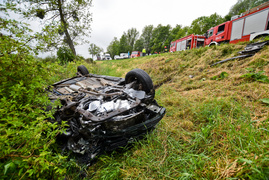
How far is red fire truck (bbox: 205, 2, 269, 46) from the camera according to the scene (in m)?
5.57

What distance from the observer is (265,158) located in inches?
34.1

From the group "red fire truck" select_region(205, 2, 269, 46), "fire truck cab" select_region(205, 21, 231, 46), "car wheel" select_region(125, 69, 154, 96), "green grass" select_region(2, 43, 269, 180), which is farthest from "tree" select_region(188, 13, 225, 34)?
"car wheel" select_region(125, 69, 154, 96)

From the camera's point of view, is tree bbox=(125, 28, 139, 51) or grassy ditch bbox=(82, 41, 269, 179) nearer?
grassy ditch bbox=(82, 41, 269, 179)

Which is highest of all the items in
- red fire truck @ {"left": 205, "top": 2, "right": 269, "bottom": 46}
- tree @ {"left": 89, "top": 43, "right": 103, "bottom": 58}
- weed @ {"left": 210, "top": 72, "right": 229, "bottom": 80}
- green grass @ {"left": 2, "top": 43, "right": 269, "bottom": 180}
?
tree @ {"left": 89, "top": 43, "right": 103, "bottom": 58}

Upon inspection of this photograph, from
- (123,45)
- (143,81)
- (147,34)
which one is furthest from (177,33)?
(143,81)

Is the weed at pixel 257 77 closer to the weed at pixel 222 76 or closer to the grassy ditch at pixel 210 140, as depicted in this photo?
the grassy ditch at pixel 210 140

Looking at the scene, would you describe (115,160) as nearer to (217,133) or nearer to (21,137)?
(21,137)

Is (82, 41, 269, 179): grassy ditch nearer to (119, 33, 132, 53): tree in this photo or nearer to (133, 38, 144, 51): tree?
(119, 33, 132, 53): tree

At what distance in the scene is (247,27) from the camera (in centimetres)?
639

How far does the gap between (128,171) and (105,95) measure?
3.84 ft

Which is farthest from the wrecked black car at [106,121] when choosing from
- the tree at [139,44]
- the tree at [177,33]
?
the tree at [139,44]

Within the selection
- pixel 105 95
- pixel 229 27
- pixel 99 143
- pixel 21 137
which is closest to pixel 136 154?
pixel 99 143

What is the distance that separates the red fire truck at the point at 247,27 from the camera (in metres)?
5.57

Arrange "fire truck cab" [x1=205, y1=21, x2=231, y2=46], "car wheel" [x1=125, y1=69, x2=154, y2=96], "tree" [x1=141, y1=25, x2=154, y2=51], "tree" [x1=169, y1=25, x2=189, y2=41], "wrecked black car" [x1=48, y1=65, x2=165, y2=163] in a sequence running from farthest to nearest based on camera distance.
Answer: "tree" [x1=141, y1=25, x2=154, y2=51], "tree" [x1=169, y1=25, x2=189, y2=41], "fire truck cab" [x1=205, y1=21, x2=231, y2=46], "car wheel" [x1=125, y1=69, x2=154, y2=96], "wrecked black car" [x1=48, y1=65, x2=165, y2=163]
